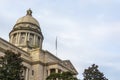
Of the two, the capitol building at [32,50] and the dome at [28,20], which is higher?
the dome at [28,20]

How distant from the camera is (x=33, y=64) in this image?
6000 cm

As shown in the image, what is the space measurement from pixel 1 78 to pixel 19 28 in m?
38.8

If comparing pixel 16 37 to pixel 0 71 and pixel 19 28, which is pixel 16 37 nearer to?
pixel 19 28

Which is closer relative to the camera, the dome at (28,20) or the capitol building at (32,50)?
the capitol building at (32,50)

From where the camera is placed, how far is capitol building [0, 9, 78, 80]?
2282 inches

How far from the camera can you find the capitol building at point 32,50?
57969mm

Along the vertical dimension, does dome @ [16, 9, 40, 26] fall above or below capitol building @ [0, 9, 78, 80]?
above

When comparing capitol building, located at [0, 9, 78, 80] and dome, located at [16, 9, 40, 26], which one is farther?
dome, located at [16, 9, 40, 26]

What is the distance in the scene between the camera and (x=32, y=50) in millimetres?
62844

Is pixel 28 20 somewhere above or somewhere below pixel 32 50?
above

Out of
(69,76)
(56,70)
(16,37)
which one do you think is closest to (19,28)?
(16,37)

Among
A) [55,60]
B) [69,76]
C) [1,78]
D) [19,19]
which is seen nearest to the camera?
[1,78]

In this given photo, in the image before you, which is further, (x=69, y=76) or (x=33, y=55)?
(x=33, y=55)

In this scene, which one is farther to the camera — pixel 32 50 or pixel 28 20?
pixel 28 20
